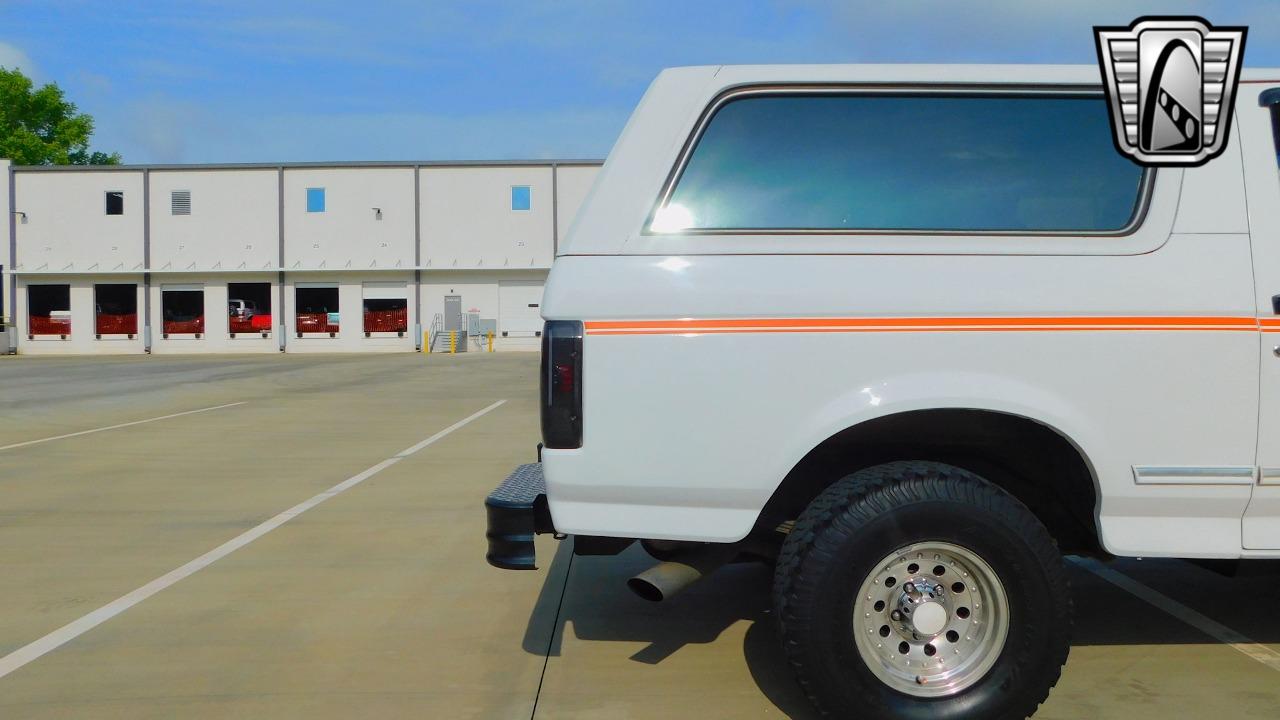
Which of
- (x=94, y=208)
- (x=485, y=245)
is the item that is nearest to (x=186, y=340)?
(x=94, y=208)

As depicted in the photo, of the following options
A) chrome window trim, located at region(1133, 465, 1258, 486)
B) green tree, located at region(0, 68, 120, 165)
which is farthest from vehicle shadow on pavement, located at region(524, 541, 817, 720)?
green tree, located at region(0, 68, 120, 165)

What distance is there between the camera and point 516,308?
43156 mm

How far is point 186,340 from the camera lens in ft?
143

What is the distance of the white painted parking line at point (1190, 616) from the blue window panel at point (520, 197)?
→ 38.6 meters

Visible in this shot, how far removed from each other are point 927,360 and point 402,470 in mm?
6665

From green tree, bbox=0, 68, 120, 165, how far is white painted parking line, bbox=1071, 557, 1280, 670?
7196 centimetres

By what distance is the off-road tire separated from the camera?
10.2 ft

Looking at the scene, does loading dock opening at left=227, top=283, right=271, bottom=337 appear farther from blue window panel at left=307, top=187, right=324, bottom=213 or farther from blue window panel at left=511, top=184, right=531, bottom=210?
blue window panel at left=511, top=184, right=531, bottom=210

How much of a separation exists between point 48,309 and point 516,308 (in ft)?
67.6

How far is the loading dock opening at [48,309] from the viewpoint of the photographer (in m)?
43.8

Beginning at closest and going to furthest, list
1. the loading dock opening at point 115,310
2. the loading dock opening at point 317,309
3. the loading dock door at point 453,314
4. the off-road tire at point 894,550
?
the off-road tire at point 894,550
the loading dock door at point 453,314
the loading dock opening at point 317,309
the loading dock opening at point 115,310

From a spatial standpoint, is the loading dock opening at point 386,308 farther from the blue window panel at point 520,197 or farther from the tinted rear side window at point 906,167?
the tinted rear side window at point 906,167

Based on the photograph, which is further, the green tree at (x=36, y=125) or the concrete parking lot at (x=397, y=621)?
the green tree at (x=36, y=125)

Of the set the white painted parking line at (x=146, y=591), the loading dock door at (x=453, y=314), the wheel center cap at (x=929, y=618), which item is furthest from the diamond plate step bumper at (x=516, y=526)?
the loading dock door at (x=453, y=314)
